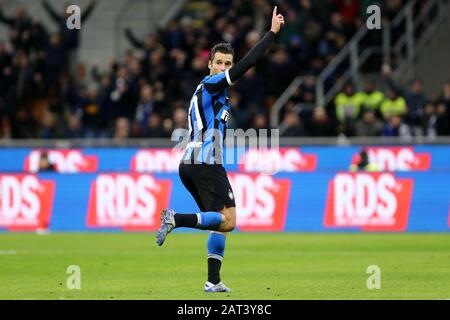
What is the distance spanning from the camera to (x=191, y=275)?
1376cm

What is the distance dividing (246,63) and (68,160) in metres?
17.6

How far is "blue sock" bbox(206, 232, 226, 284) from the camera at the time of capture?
458 inches

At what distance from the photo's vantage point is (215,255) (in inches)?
460

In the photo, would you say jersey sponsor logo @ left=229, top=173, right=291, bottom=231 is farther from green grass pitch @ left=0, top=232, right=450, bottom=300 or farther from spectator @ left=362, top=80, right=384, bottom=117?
spectator @ left=362, top=80, right=384, bottom=117

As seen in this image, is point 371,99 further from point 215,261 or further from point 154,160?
point 215,261

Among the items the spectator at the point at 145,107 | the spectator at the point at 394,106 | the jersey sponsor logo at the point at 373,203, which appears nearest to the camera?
the jersey sponsor logo at the point at 373,203

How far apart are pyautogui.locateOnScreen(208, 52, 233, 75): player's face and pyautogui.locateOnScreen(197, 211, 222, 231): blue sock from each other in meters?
1.49

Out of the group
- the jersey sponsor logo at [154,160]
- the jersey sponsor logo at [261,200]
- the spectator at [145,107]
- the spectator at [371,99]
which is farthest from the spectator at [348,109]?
the jersey sponsor logo at [261,200]

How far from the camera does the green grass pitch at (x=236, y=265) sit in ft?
38.3

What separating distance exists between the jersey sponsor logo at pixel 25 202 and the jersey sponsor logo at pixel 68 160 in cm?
433
